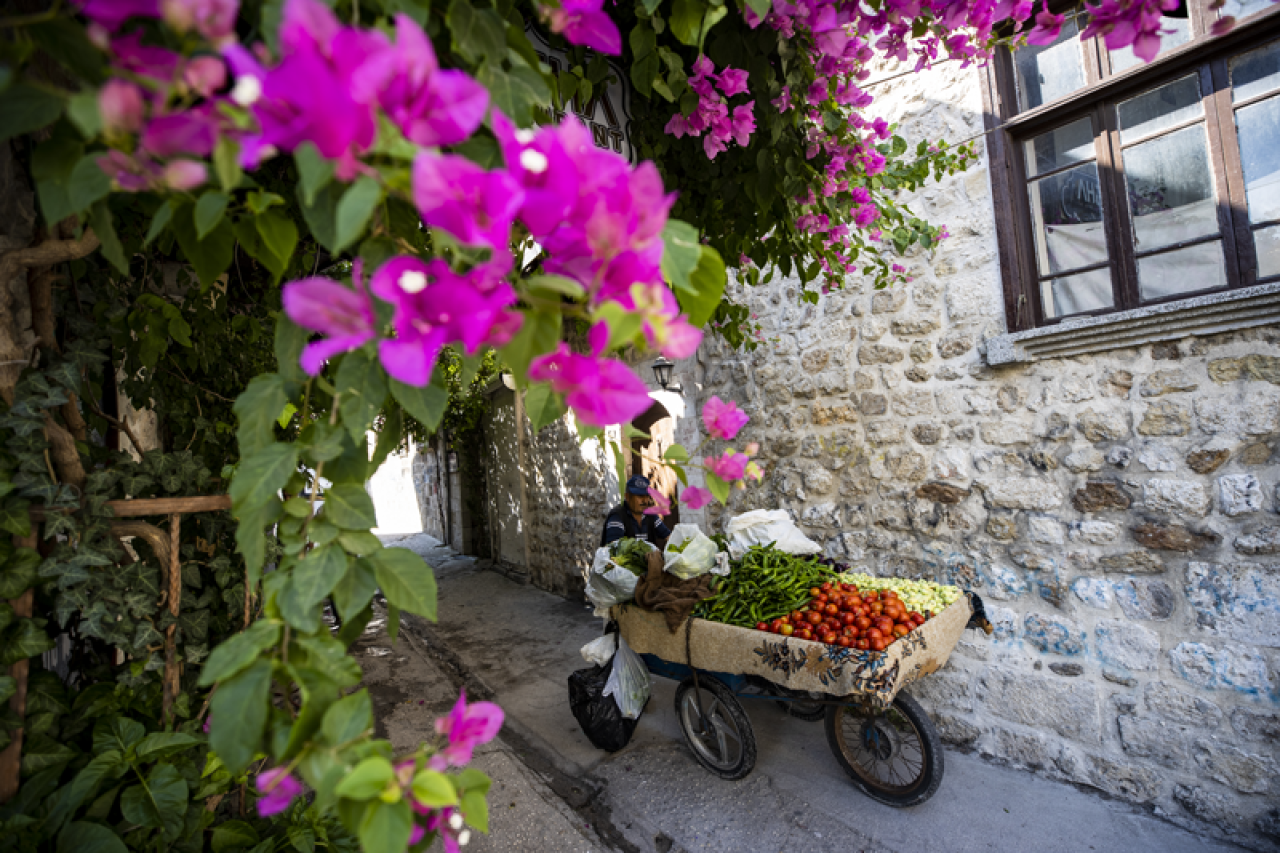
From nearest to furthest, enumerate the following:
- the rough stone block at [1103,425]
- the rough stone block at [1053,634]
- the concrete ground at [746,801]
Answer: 1. the concrete ground at [746,801]
2. the rough stone block at [1103,425]
3. the rough stone block at [1053,634]

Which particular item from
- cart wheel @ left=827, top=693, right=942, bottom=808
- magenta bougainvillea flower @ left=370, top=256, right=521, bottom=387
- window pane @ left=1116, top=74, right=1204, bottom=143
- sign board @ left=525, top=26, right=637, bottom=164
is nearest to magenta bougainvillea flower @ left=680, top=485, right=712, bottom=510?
magenta bougainvillea flower @ left=370, top=256, right=521, bottom=387

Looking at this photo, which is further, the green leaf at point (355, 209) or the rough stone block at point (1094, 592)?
the rough stone block at point (1094, 592)

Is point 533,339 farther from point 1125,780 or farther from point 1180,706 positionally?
point 1125,780

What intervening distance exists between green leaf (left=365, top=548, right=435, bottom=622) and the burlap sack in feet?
7.85

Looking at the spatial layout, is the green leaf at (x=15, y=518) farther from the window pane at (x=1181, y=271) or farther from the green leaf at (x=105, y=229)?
the window pane at (x=1181, y=271)

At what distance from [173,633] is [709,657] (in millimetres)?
2316

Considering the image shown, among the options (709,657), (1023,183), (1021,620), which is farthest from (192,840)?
(1023,183)

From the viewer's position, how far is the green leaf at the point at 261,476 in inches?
24.2

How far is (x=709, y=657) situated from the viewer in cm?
318

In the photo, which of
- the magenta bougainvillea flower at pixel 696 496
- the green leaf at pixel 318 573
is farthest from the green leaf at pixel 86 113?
the magenta bougainvillea flower at pixel 696 496

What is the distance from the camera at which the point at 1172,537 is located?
2.88 m

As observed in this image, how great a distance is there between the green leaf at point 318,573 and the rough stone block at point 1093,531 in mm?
3567

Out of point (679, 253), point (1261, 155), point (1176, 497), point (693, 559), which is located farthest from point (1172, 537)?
point (679, 253)

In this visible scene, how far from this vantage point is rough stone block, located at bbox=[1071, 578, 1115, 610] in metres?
3.06
